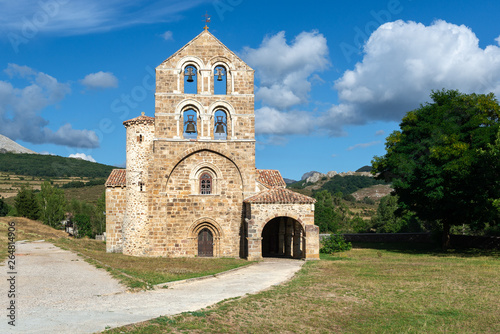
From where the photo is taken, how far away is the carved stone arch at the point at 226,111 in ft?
93.9

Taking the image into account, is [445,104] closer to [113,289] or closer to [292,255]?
[292,255]

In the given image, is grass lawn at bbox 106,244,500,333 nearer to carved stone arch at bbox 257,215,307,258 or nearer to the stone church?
carved stone arch at bbox 257,215,307,258

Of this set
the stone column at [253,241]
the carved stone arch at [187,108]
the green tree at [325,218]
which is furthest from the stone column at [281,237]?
the green tree at [325,218]

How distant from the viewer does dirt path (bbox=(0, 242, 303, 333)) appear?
10.4m

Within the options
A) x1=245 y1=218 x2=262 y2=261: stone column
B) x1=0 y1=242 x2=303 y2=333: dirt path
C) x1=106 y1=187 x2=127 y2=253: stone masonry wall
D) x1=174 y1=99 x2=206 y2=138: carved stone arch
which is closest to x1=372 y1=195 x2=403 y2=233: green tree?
x1=245 y1=218 x2=262 y2=261: stone column

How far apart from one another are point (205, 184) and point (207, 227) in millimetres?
2809

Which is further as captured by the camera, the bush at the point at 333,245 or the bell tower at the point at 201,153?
the bush at the point at 333,245

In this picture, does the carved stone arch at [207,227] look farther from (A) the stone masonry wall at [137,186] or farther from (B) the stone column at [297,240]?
(B) the stone column at [297,240]

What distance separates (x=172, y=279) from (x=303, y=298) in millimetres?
5730

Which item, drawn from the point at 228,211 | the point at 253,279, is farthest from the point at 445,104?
the point at 253,279

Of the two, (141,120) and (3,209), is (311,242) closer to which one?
(141,120)

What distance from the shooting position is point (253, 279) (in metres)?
18.7

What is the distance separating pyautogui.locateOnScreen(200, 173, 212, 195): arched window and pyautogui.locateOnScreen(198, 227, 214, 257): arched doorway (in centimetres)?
242

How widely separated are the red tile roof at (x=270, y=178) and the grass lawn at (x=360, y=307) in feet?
38.5
